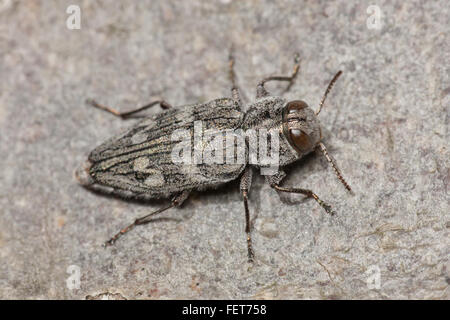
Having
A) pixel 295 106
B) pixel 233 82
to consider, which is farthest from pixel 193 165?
pixel 233 82

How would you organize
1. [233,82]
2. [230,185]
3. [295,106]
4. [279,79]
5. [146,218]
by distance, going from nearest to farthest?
1. [295,106]
2. [146,218]
3. [230,185]
4. [279,79]
5. [233,82]

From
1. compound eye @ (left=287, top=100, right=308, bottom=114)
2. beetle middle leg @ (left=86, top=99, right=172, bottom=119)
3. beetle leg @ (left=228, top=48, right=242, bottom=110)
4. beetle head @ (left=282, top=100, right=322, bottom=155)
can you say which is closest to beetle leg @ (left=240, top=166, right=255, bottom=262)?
beetle head @ (left=282, top=100, right=322, bottom=155)

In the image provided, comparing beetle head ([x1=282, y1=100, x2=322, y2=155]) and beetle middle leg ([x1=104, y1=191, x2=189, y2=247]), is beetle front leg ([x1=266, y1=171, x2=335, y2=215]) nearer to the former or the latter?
beetle head ([x1=282, y1=100, x2=322, y2=155])

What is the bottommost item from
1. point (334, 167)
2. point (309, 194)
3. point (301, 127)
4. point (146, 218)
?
point (146, 218)

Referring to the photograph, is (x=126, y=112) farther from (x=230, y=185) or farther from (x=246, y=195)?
(x=246, y=195)

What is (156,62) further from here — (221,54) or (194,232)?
(194,232)

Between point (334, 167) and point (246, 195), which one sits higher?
point (334, 167)

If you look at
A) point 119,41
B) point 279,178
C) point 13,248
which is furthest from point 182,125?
point 13,248
